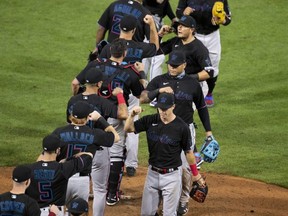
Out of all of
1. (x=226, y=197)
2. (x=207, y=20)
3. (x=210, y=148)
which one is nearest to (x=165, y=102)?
(x=210, y=148)

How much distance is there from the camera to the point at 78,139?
34.9 feet

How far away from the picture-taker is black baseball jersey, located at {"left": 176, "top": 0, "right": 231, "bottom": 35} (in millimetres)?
15672

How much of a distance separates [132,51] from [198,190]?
2448 mm

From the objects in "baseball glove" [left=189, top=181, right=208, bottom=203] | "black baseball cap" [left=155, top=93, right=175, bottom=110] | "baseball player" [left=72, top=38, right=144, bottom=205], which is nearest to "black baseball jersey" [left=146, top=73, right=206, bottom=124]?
"baseball player" [left=72, top=38, right=144, bottom=205]

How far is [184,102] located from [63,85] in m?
6.05

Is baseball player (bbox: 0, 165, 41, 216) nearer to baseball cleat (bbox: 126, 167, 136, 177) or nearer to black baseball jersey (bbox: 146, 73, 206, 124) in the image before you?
black baseball jersey (bbox: 146, 73, 206, 124)

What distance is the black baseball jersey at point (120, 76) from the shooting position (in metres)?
12.2

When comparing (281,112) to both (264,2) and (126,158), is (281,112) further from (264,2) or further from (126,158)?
(264,2)

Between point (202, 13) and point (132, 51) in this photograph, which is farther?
point (202, 13)

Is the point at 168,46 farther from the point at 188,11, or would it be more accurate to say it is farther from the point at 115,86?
the point at 188,11

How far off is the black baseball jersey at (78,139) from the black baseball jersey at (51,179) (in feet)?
1.33

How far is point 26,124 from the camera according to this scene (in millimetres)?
15648

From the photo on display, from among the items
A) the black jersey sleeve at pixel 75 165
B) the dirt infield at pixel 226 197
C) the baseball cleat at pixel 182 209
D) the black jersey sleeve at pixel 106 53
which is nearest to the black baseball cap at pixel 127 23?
the black jersey sleeve at pixel 106 53

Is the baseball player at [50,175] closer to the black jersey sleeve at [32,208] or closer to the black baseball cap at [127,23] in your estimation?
the black jersey sleeve at [32,208]
